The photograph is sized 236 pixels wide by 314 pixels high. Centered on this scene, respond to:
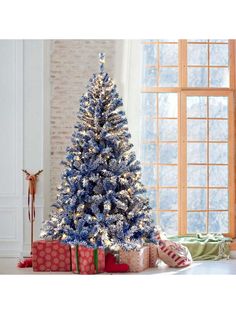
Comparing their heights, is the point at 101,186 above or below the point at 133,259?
above

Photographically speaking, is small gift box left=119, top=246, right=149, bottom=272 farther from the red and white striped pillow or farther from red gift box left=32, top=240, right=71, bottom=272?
red gift box left=32, top=240, right=71, bottom=272

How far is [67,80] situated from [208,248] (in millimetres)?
3155

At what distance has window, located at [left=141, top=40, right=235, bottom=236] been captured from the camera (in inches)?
354

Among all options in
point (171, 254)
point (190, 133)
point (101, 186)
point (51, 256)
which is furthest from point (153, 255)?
point (190, 133)

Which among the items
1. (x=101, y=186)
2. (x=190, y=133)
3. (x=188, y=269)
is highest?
(x=190, y=133)

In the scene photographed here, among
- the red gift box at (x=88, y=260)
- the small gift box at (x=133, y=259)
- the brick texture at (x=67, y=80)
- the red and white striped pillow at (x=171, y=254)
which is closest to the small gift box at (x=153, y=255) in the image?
the red and white striped pillow at (x=171, y=254)

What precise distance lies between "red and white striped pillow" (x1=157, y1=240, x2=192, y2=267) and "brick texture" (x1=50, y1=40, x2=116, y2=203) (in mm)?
1984

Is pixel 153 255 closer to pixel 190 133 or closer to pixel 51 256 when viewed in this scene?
pixel 51 256

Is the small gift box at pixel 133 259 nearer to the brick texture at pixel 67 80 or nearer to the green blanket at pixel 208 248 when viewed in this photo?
the green blanket at pixel 208 248

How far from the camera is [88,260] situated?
6.71 metres

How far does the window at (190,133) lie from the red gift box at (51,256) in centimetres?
235
